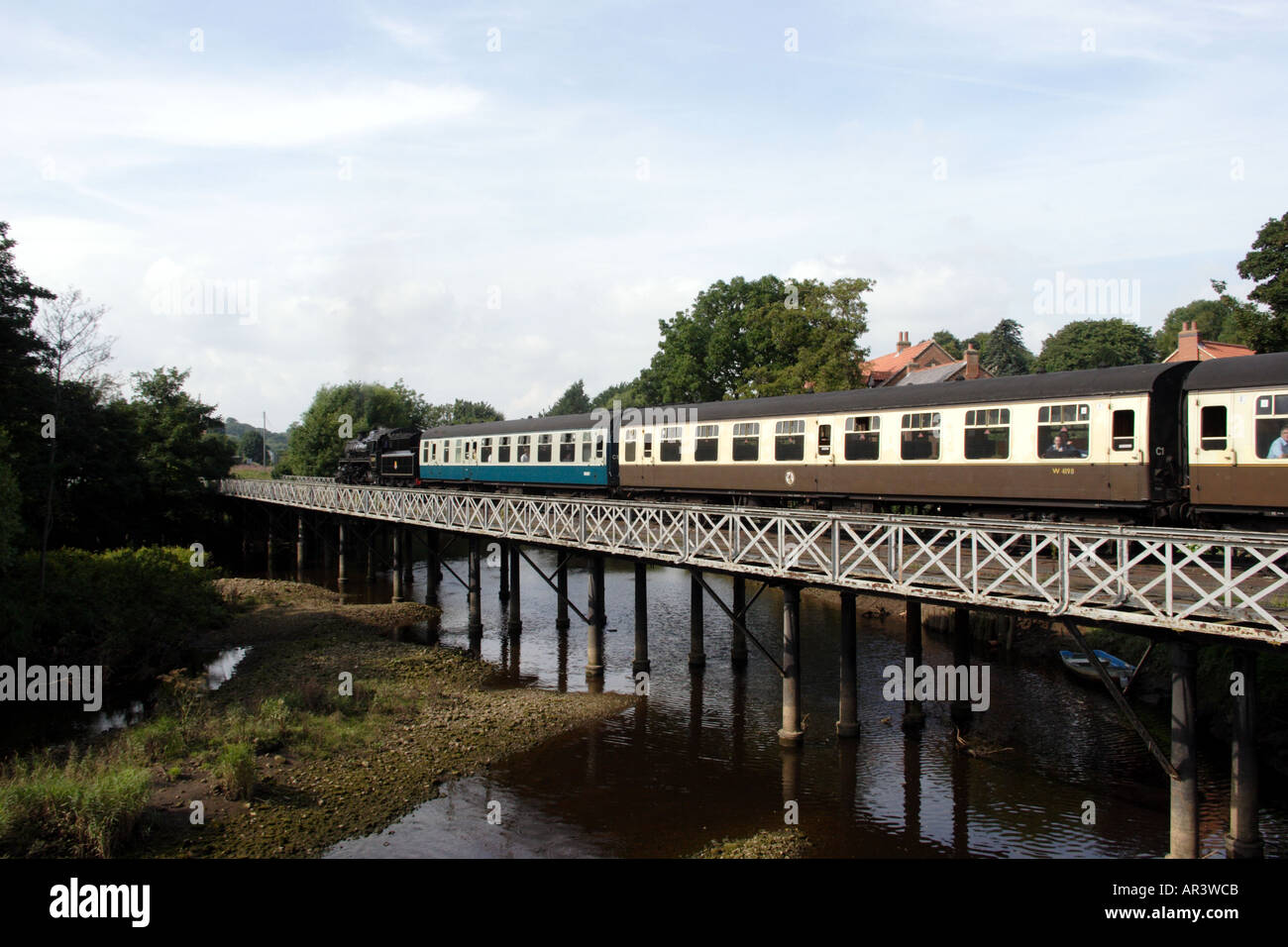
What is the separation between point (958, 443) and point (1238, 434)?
446cm

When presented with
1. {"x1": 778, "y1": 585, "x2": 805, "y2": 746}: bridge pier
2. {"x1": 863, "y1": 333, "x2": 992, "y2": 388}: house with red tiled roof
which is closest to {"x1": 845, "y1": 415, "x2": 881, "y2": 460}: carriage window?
{"x1": 778, "y1": 585, "x2": 805, "y2": 746}: bridge pier

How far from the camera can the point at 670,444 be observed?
22.7m

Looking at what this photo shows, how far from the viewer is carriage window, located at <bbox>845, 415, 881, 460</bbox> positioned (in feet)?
56.9

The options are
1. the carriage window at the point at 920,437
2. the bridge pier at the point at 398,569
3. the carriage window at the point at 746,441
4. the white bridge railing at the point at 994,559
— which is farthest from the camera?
the bridge pier at the point at 398,569

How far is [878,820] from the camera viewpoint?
13398 mm

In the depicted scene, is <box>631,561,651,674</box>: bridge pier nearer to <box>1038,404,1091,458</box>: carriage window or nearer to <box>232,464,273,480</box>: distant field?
<box>1038,404,1091,458</box>: carriage window

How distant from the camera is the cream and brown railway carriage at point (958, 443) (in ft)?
44.1

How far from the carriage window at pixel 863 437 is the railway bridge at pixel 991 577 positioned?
1699 mm

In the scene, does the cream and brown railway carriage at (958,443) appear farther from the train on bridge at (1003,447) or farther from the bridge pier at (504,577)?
the bridge pier at (504,577)

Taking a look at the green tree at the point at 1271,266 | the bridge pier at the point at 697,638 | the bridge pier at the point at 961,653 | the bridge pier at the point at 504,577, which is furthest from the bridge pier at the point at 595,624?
the green tree at the point at 1271,266

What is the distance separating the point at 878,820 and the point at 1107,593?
212 inches

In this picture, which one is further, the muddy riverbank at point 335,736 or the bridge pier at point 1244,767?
the muddy riverbank at point 335,736
